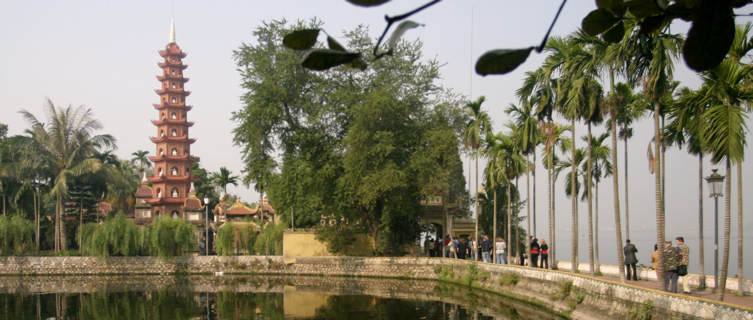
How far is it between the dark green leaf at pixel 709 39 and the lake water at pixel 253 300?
50.2 ft

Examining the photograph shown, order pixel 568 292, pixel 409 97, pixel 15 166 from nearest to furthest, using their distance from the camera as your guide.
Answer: pixel 568 292 → pixel 409 97 → pixel 15 166

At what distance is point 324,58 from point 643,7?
0.86 metres

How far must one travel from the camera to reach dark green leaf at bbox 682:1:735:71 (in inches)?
49.8

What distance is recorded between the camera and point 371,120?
85.8 ft

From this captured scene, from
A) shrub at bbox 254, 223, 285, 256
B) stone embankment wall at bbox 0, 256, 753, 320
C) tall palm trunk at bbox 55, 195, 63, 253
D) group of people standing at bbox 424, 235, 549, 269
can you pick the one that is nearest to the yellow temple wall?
stone embankment wall at bbox 0, 256, 753, 320

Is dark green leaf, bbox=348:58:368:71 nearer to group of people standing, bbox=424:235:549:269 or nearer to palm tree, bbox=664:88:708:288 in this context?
palm tree, bbox=664:88:708:288

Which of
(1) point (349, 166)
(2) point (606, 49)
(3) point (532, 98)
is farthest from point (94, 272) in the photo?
(2) point (606, 49)

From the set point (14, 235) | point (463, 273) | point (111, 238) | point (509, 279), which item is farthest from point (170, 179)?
point (509, 279)

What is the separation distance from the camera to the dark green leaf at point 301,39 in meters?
1.43

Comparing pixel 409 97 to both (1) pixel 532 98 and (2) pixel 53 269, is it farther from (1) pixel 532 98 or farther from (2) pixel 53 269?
(2) pixel 53 269

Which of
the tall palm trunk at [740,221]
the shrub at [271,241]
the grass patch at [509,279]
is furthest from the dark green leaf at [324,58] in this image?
the shrub at [271,241]

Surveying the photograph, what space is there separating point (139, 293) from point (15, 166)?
17218 millimetres

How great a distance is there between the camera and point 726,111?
11516 millimetres

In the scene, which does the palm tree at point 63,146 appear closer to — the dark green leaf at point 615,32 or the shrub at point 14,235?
the shrub at point 14,235
